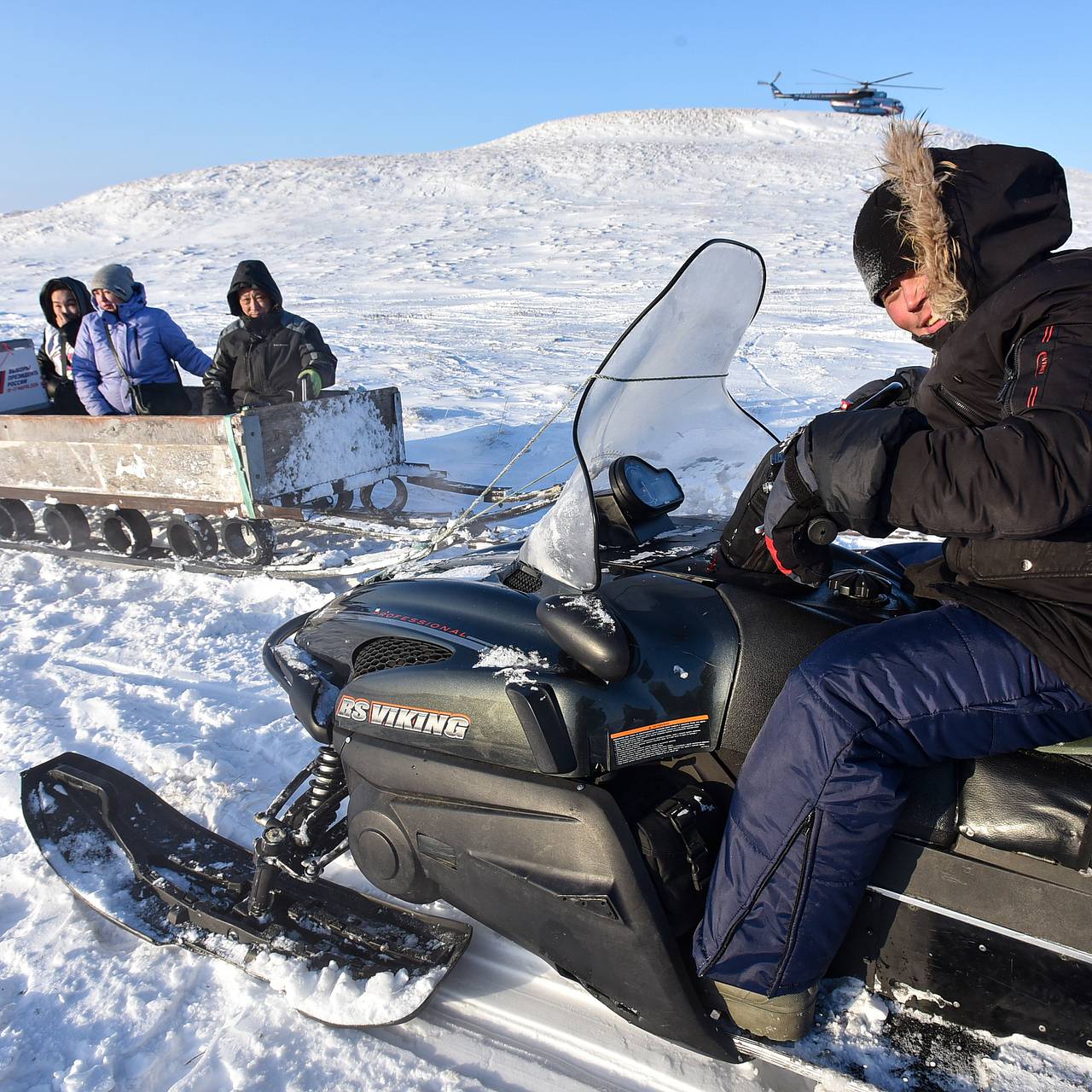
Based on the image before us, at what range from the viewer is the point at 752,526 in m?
1.90

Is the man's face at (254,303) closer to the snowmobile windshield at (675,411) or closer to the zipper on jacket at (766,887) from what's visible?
the snowmobile windshield at (675,411)

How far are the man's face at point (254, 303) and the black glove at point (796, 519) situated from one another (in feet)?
16.5

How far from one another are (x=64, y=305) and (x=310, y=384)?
7.78 feet

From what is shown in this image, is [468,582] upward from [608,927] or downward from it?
upward

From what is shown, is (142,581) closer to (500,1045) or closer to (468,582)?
(468,582)

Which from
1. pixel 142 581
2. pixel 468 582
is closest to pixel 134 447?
pixel 142 581

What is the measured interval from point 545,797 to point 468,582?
0.58 meters

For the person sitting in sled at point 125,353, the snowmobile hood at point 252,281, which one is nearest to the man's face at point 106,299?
the person sitting in sled at point 125,353

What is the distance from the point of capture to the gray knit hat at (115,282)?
5648mm

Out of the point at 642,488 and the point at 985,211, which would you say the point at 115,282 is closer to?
the point at 642,488

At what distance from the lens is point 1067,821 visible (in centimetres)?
146

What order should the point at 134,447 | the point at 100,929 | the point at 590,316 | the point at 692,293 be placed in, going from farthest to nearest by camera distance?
the point at 590,316, the point at 134,447, the point at 100,929, the point at 692,293

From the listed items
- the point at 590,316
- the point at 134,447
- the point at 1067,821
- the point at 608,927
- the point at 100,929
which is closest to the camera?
the point at 1067,821

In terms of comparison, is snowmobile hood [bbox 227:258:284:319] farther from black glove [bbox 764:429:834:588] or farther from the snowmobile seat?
the snowmobile seat
